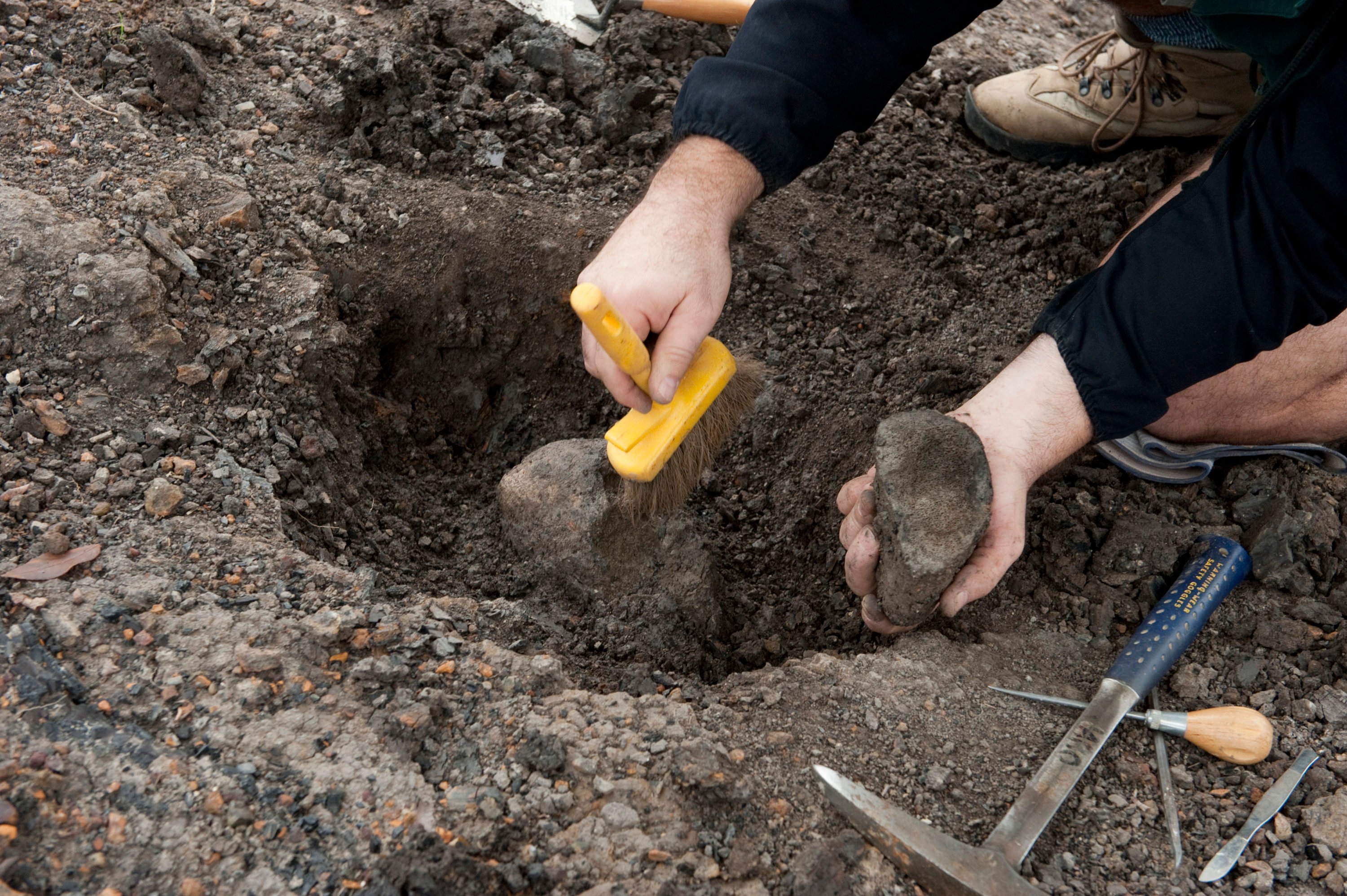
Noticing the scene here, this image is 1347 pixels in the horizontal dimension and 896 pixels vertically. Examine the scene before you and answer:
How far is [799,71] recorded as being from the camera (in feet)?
7.34

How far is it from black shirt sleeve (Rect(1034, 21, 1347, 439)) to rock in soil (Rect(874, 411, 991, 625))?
0.41 meters

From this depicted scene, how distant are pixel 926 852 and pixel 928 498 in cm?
63

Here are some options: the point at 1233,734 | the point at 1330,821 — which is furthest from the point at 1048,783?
the point at 1330,821

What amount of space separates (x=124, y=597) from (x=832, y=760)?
4.41 ft

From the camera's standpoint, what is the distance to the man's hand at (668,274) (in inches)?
78.9

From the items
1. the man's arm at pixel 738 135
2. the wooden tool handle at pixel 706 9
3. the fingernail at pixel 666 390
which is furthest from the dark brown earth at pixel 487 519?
the man's arm at pixel 738 135

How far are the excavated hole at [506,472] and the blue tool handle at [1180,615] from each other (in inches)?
23.4

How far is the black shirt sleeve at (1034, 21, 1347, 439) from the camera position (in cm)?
191

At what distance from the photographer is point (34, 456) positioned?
6.46 ft

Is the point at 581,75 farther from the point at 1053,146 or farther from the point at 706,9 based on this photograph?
the point at 1053,146

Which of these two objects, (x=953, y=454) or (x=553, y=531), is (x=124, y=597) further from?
(x=953, y=454)

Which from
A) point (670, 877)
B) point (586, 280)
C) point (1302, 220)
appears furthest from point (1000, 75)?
point (670, 877)

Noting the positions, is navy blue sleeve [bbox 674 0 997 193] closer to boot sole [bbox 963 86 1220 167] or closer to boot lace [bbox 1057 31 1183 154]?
boot sole [bbox 963 86 1220 167]

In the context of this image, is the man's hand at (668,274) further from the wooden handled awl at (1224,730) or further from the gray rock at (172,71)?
the gray rock at (172,71)
